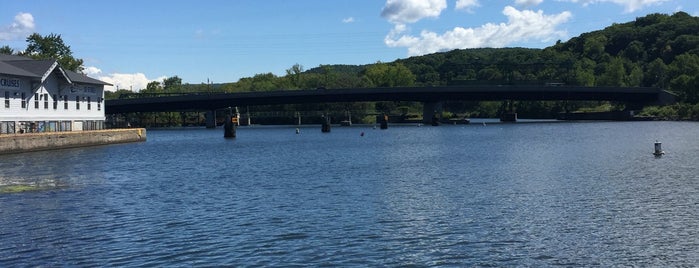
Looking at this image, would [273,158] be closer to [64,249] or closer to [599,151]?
Answer: [599,151]

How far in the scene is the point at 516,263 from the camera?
838 inches

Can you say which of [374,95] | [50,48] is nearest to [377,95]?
[374,95]

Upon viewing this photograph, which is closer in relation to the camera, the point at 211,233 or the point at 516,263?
the point at 516,263

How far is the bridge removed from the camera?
18175 cm

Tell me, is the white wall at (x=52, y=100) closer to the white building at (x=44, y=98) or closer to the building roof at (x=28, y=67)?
the white building at (x=44, y=98)

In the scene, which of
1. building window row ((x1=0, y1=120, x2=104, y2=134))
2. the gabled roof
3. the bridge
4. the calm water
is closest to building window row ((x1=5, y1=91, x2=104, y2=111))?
building window row ((x1=0, y1=120, x2=104, y2=134))

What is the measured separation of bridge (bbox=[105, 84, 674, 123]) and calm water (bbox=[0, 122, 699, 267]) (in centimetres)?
12497

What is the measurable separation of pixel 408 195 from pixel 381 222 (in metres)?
9.48

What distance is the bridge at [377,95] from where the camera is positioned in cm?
18175

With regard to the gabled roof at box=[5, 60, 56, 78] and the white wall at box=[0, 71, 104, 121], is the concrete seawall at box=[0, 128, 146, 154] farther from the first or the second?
the gabled roof at box=[5, 60, 56, 78]

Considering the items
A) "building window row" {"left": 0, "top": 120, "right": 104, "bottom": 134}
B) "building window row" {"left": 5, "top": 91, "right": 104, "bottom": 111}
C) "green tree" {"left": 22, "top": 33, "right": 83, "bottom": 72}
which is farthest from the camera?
"green tree" {"left": 22, "top": 33, "right": 83, "bottom": 72}

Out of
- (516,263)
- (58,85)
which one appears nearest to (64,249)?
(516,263)

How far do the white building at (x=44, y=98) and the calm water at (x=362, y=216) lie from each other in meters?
33.6

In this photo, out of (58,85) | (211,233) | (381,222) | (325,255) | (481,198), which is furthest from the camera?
(58,85)
